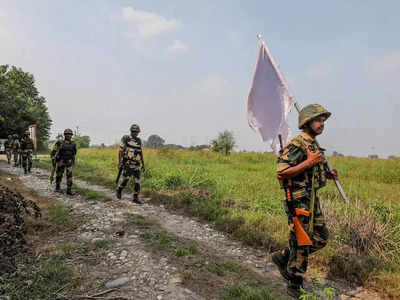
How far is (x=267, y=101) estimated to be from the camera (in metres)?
3.86

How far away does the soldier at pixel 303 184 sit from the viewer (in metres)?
2.76

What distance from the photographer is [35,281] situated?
2.81 m

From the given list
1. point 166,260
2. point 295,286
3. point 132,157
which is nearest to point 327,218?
point 295,286

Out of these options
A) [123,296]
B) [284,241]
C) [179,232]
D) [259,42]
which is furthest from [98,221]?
[259,42]

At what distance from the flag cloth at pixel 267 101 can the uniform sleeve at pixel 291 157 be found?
880mm

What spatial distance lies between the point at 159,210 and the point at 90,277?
3.46 meters

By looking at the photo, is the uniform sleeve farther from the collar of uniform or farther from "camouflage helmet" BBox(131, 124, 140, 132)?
"camouflage helmet" BBox(131, 124, 140, 132)

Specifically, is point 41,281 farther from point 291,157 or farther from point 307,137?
point 307,137

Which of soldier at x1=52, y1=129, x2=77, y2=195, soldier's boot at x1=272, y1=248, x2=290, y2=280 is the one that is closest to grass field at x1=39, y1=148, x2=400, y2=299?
soldier's boot at x1=272, y1=248, x2=290, y2=280

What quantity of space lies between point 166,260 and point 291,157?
2.13 m

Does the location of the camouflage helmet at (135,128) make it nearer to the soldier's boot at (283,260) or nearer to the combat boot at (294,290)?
the soldier's boot at (283,260)

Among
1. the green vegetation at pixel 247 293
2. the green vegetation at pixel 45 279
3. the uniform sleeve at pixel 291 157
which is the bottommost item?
the green vegetation at pixel 45 279

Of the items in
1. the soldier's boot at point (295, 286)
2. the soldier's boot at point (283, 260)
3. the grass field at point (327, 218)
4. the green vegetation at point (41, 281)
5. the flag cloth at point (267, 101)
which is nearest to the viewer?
the green vegetation at point (41, 281)

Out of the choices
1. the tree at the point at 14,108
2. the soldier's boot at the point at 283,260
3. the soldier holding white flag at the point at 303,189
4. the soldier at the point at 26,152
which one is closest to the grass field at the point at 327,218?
the soldier's boot at the point at 283,260
